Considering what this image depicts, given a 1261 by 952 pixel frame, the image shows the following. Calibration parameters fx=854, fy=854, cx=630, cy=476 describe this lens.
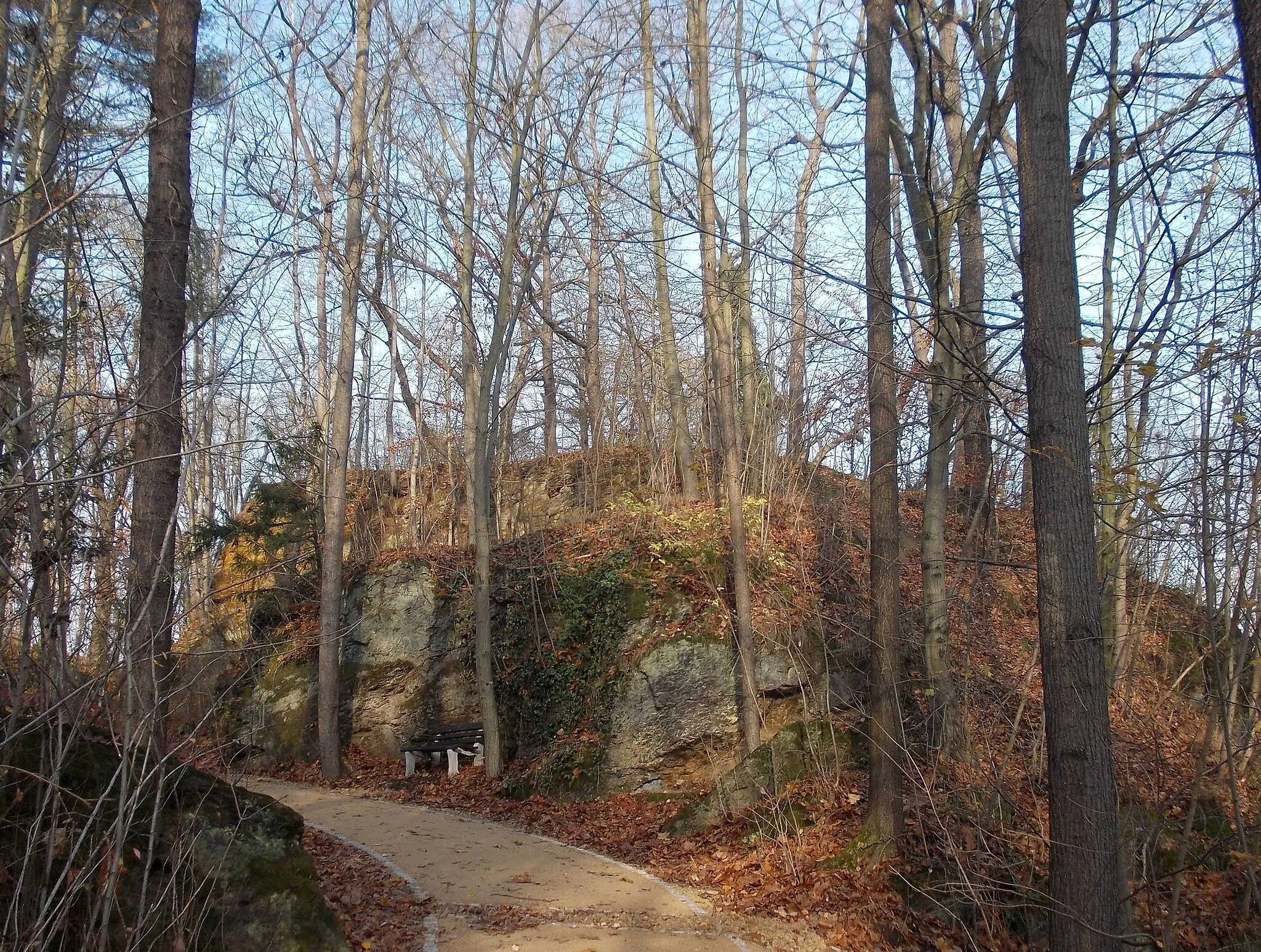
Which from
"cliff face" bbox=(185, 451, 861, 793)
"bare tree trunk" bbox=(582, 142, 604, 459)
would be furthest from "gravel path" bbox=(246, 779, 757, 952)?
"bare tree trunk" bbox=(582, 142, 604, 459)

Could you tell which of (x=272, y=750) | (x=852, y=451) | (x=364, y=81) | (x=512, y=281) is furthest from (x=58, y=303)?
(x=852, y=451)

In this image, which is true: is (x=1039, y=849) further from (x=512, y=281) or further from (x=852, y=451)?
(x=512, y=281)

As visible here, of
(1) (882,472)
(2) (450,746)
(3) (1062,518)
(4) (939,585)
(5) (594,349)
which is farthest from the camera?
(5) (594,349)

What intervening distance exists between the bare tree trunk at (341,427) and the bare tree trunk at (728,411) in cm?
671

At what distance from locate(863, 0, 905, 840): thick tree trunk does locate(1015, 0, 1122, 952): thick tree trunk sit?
8.68ft

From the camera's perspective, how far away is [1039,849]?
7375 millimetres

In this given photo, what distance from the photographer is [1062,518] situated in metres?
5.28

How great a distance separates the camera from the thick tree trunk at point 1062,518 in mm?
4988

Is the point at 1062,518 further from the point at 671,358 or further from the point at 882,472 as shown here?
the point at 671,358

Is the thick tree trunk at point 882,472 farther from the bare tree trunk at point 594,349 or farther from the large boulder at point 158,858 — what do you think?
the bare tree trunk at point 594,349

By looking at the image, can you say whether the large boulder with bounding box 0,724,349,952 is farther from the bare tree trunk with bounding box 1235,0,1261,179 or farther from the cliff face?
the bare tree trunk with bounding box 1235,0,1261,179

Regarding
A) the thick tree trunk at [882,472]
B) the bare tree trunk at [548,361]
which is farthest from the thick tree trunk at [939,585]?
the bare tree trunk at [548,361]

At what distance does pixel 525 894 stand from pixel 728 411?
21.5 feet

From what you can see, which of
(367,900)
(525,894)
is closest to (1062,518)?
(525,894)
